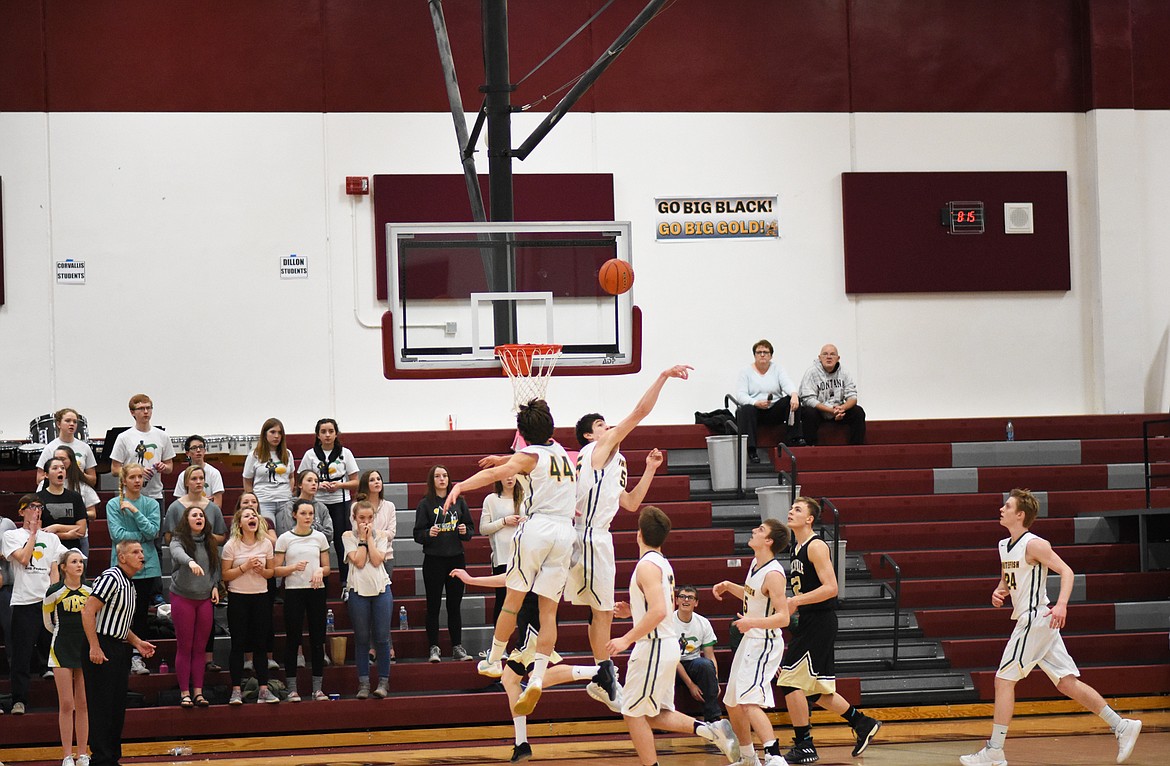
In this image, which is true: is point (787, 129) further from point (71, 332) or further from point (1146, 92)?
point (71, 332)

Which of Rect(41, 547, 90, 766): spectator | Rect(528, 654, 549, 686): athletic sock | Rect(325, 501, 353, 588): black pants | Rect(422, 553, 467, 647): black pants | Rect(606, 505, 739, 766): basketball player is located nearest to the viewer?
Rect(606, 505, 739, 766): basketball player

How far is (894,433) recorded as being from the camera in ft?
46.1

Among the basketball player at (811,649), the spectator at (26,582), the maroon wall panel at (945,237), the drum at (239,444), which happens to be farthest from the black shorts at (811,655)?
the maroon wall panel at (945,237)

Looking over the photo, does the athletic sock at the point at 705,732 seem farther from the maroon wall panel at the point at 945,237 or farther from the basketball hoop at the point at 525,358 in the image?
the maroon wall panel at the point at 945,237

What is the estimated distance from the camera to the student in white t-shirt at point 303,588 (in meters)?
10.1

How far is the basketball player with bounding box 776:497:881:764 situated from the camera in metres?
8.40

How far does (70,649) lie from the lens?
8.85 metres

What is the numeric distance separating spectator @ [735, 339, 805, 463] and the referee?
266 inches

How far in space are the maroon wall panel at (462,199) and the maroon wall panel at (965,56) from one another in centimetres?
335

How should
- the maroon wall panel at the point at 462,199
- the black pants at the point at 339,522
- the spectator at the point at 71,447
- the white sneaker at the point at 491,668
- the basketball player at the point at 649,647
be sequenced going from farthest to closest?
the maroon wall panel at the point at 462,199 → the black pants at the point at 339,522 → the spectator at the point at 71,447 → the white sneaker at the point at 491,668 → the basketball player at the point at 649,647

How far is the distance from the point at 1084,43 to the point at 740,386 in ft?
20.3

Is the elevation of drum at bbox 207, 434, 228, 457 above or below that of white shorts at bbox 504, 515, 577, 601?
above

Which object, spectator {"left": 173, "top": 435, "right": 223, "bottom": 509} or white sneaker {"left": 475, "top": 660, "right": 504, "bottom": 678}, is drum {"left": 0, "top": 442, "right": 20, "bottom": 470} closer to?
spectator {"left": 173, "top": 435, "right": 223, "bottom": 509}

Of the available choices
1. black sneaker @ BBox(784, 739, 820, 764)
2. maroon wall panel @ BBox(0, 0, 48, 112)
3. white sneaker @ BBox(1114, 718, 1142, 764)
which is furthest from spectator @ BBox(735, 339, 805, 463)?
maroon wall panel @ BBox(0, 0, 48, 112)
